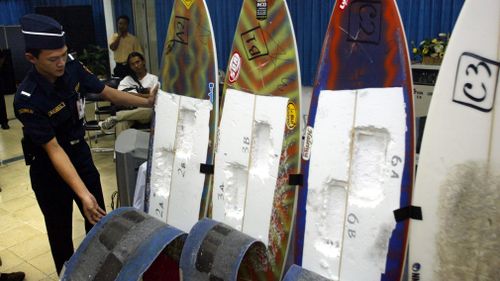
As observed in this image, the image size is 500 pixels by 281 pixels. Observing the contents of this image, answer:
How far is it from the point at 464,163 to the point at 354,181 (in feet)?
1.18

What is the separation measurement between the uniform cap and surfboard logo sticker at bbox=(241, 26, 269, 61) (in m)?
0.74

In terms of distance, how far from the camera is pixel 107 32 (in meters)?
6.53

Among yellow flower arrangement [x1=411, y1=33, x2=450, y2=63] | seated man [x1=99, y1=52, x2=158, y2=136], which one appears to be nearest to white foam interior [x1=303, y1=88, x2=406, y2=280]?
yellow flower arrangement [x1=411, y1=33, x2=450, y2=63]

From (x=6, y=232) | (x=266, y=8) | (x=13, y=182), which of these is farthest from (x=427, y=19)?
(x=13, y=182)

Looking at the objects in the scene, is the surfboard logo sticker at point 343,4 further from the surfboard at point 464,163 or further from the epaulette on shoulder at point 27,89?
the epaulette on shoulder at point 27,89

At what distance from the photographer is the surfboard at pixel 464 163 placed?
49.8 inches

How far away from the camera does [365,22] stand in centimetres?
149

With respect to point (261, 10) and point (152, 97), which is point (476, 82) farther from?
point (152, 97)

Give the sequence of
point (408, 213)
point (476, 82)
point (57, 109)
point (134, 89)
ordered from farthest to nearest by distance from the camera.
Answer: point (134, 89) < point (57, 109) < point (408, 213) < point (476, 82)

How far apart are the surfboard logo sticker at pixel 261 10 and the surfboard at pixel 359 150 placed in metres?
0.31

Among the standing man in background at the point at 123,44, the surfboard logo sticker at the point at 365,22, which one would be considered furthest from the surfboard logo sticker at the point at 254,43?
the standing man in background at the point at 123,44

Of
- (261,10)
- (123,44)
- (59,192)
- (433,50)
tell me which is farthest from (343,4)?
(123,44)

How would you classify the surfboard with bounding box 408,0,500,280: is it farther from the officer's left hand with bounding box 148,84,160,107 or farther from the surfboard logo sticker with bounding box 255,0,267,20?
the officer's left hand with bounding box 148,84,160,107

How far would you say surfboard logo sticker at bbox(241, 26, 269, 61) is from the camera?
1.80 meters
